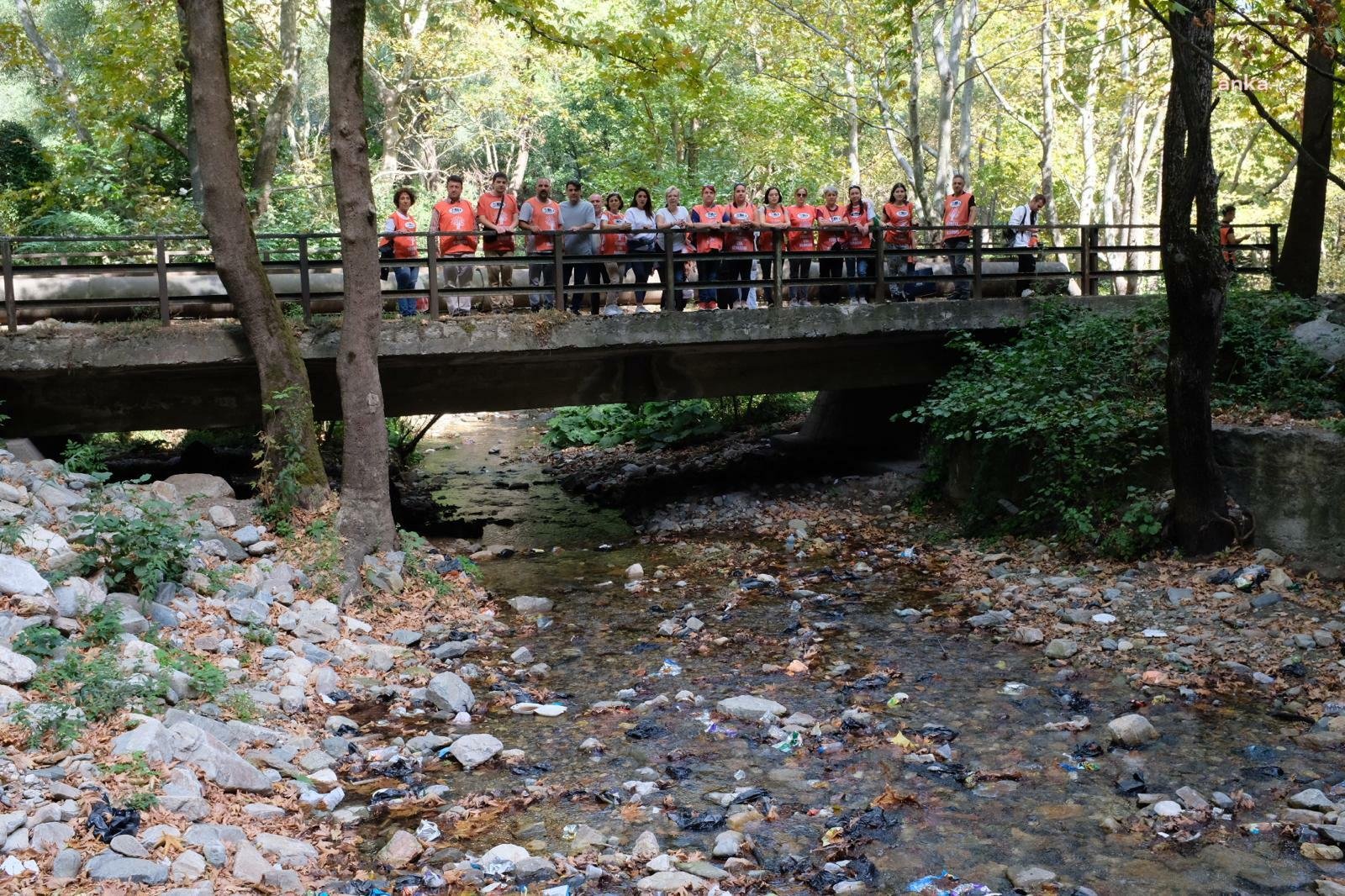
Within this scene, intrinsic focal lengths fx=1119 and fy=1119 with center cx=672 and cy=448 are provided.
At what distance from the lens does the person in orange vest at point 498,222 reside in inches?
547

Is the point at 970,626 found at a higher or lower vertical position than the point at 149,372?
lower

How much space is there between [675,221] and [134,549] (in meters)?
8.31

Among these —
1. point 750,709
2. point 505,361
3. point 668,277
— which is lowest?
point 750,709

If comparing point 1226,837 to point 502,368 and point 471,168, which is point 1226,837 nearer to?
point 502,368

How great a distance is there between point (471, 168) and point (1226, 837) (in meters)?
35.5

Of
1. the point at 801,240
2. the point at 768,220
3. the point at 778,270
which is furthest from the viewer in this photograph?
the point at 801,240

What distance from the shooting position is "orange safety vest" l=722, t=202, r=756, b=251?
15.2m

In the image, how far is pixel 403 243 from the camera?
1414 centimetres

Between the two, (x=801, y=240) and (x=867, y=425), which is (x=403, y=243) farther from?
(x=867, y=425)

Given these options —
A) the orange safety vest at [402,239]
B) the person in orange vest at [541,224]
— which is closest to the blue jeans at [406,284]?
the orange safety vest at [402,239]

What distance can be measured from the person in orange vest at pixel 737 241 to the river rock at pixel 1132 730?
27.6 feet

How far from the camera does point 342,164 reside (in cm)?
1138

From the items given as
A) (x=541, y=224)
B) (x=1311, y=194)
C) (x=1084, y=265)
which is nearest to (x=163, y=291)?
(x=541, y=224)

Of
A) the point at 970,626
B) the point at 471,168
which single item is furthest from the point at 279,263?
the point at 471,168
